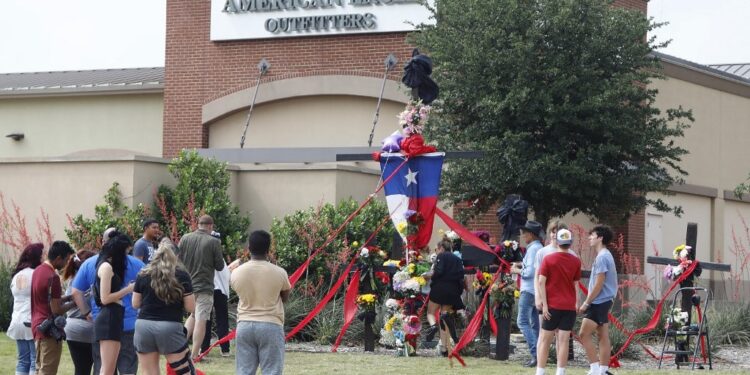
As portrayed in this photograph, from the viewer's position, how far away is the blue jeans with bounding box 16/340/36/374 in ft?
42.0

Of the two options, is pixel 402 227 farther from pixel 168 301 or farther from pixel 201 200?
pixel 201 200

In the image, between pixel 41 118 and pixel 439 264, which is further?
pixel 41 118

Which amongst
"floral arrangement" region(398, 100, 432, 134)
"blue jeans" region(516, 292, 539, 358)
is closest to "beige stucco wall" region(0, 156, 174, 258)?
"floral arrangement" region(398, 100, 432, 134)

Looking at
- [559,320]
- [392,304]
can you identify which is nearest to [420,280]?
[392,304]

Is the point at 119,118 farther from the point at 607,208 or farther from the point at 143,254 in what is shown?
the point at 143,254

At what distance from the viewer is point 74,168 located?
2378cm

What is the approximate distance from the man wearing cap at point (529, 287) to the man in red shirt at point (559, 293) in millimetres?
2169

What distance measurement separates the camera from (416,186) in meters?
15.6

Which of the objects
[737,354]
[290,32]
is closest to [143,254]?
[737,354]

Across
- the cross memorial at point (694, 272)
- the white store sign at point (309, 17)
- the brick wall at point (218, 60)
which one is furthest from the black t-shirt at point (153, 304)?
the brick wall at point (218, 60)

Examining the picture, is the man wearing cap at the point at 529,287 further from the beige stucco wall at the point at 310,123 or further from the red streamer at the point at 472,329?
the beige stucco wall at the point at 310,123

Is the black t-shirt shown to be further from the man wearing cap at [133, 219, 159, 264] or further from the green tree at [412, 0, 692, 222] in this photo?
the green tree at [412, 0, 692, 222]

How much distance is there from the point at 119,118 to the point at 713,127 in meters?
→ 14.8

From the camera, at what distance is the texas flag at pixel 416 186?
15508mm
